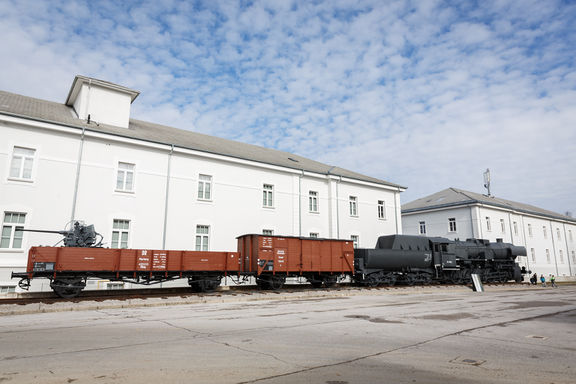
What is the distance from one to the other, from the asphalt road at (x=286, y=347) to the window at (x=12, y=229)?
8.30m

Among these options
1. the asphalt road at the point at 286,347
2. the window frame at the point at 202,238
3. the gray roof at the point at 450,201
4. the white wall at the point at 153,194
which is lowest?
the asphalt road at the point at 286,347

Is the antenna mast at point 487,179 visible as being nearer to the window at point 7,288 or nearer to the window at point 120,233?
the window at point 120,233

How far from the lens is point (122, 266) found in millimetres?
15031

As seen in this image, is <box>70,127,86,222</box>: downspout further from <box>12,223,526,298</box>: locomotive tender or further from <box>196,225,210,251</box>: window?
<box>196,225,210,251</box>: window

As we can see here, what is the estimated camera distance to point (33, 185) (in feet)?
58.9

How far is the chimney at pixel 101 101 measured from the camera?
72.3 feet

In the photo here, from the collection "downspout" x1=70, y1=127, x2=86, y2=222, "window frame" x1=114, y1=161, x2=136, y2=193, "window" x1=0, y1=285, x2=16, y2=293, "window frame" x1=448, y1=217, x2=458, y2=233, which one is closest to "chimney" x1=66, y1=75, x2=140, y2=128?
"downspout" x1=70, y1=127, x2=86, y2=222

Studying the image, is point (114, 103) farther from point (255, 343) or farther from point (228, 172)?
point (255, 343)

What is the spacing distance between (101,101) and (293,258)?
15.0 metres

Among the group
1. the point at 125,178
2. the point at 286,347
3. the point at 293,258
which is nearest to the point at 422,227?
the point at 293,258

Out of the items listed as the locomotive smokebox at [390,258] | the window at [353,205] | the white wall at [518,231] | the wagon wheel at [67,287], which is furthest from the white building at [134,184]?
the white wall at [518,231]

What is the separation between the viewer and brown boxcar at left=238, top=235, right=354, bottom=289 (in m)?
18.6

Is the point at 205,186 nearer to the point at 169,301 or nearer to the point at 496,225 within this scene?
the point at 169,301

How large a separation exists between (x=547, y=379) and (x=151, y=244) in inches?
753
